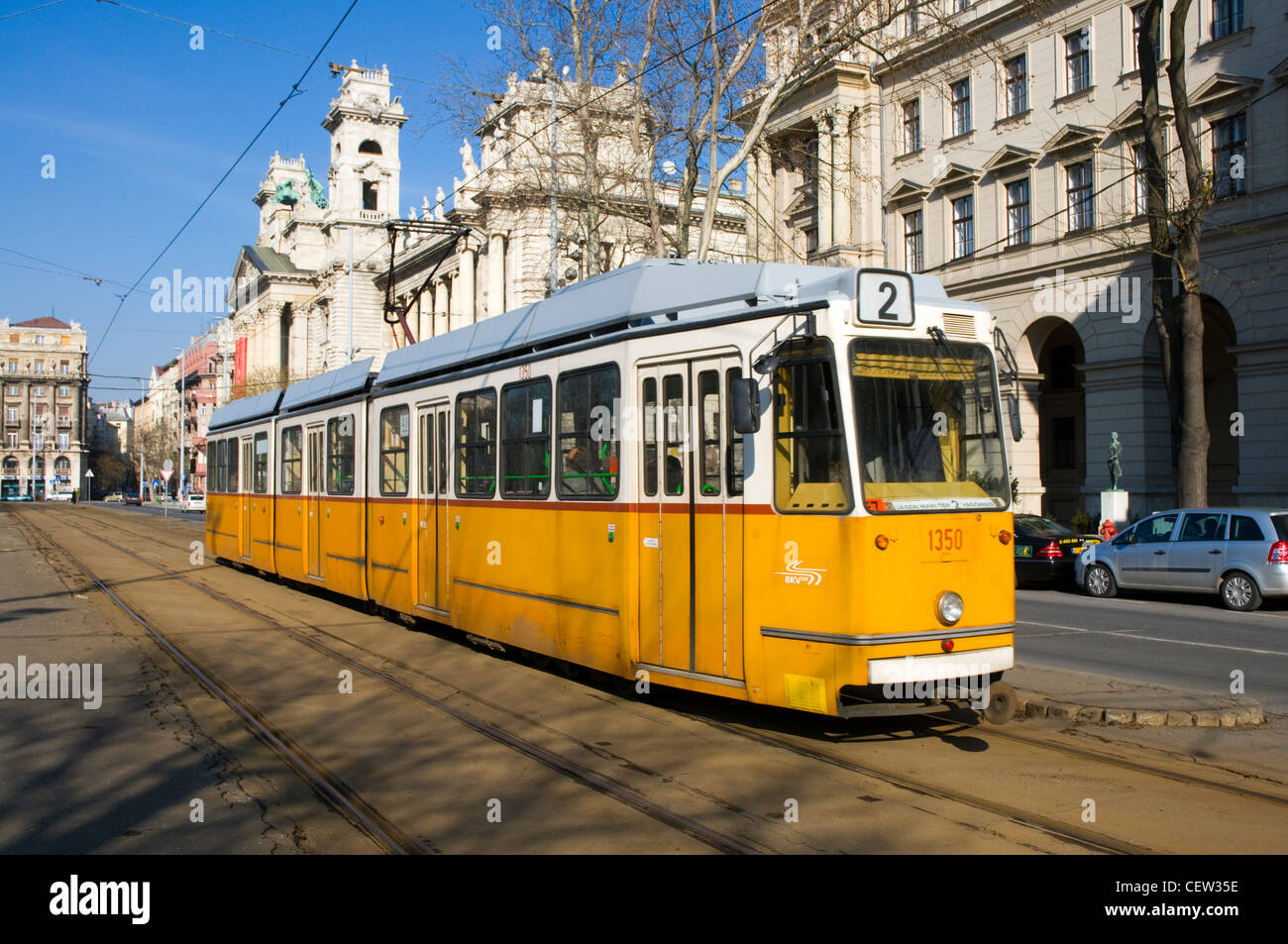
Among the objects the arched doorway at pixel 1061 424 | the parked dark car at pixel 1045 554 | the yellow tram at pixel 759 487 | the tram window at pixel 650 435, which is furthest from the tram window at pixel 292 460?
the arched doorway at pixel 1061 424

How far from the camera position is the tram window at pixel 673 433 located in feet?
28.5

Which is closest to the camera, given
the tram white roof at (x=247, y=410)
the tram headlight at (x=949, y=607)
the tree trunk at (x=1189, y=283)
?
the tram headlight at (x=949, y=607)

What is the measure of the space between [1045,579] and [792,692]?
16052mm

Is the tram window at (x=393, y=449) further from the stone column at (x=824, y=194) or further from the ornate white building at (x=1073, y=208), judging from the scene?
the stone column at (x=824, y=194)

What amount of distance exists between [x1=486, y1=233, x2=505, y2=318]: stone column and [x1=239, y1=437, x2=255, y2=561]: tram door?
3719 centimetres

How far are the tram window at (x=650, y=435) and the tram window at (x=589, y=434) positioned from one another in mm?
341

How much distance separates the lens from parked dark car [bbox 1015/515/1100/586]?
22.2 m

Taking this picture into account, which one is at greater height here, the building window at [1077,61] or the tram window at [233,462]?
the building window at [1077,61]

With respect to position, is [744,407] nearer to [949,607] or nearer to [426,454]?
[949,607]

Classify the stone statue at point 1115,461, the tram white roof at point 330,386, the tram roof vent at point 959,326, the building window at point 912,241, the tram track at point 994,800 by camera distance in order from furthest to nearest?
the building window at point 912,241 → the stone statue at point 1115,461 → the tram white roof at point 330,386 → the tram roof vent at point 959,326 → the tram track at point 994,800

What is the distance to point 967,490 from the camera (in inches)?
314

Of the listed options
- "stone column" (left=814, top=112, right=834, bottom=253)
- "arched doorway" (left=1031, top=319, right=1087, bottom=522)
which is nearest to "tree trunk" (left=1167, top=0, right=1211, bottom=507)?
"arched doorway" (left=1031, top=319, right=1087, bottom=522)
